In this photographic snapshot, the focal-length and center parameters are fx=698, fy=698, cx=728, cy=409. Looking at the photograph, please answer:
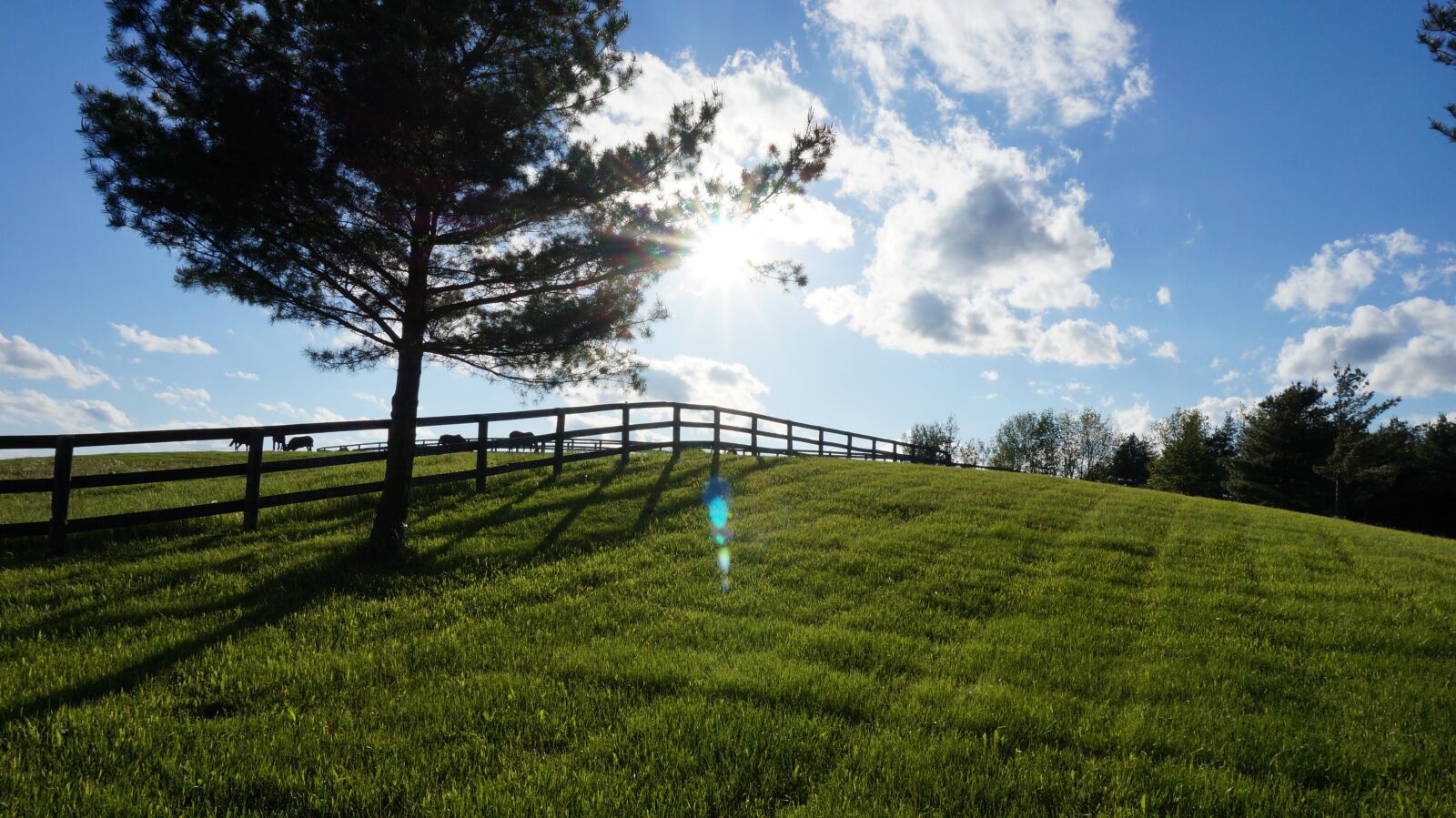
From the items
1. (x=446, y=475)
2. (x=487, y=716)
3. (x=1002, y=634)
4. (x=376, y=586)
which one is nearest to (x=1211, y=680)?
(x=1002, y=634)

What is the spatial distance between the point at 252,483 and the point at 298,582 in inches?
160

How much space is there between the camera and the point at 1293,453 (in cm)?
4772

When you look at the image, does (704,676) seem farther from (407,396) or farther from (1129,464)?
(1129,464)

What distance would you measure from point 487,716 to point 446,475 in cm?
1001

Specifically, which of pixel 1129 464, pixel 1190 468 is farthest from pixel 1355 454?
pixel 1129 464

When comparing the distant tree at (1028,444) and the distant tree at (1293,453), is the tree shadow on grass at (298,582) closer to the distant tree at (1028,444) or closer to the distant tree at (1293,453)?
the distant tree at (1293,453)

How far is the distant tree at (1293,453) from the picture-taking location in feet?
155

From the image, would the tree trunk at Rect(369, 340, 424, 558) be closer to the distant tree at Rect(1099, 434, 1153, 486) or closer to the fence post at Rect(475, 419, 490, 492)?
the fence post at Rect(475, 419, 490, 492)

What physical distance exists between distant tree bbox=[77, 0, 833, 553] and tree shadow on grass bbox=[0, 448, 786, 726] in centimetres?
103

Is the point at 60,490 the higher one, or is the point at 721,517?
the point at 60,490

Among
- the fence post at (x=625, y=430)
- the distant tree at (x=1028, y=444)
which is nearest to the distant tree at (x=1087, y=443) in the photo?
the distant tree at (x=1028, y=444)

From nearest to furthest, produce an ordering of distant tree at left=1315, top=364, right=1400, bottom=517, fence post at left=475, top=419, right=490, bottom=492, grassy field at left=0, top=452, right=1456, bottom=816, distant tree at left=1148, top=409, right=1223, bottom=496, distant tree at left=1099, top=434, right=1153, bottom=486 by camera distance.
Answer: grassy field at left=0, top=452, right=1456, bottom=816 < fence post at left=475, top=419, right=490, bottom=492 < distant tree at left=1315, top=364, right=1400, bottom=517 < distant tree at left=1148, top=409, right=1223, bottom=496 < distant tree at left=1099, top=434, right=1153, bottom=486

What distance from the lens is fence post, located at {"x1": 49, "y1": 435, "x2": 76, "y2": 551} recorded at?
10023 millimetres

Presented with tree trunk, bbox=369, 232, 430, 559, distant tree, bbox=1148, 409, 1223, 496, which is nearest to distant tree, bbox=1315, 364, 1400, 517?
distant tree, bbox=1148, 409, 1223, 496
